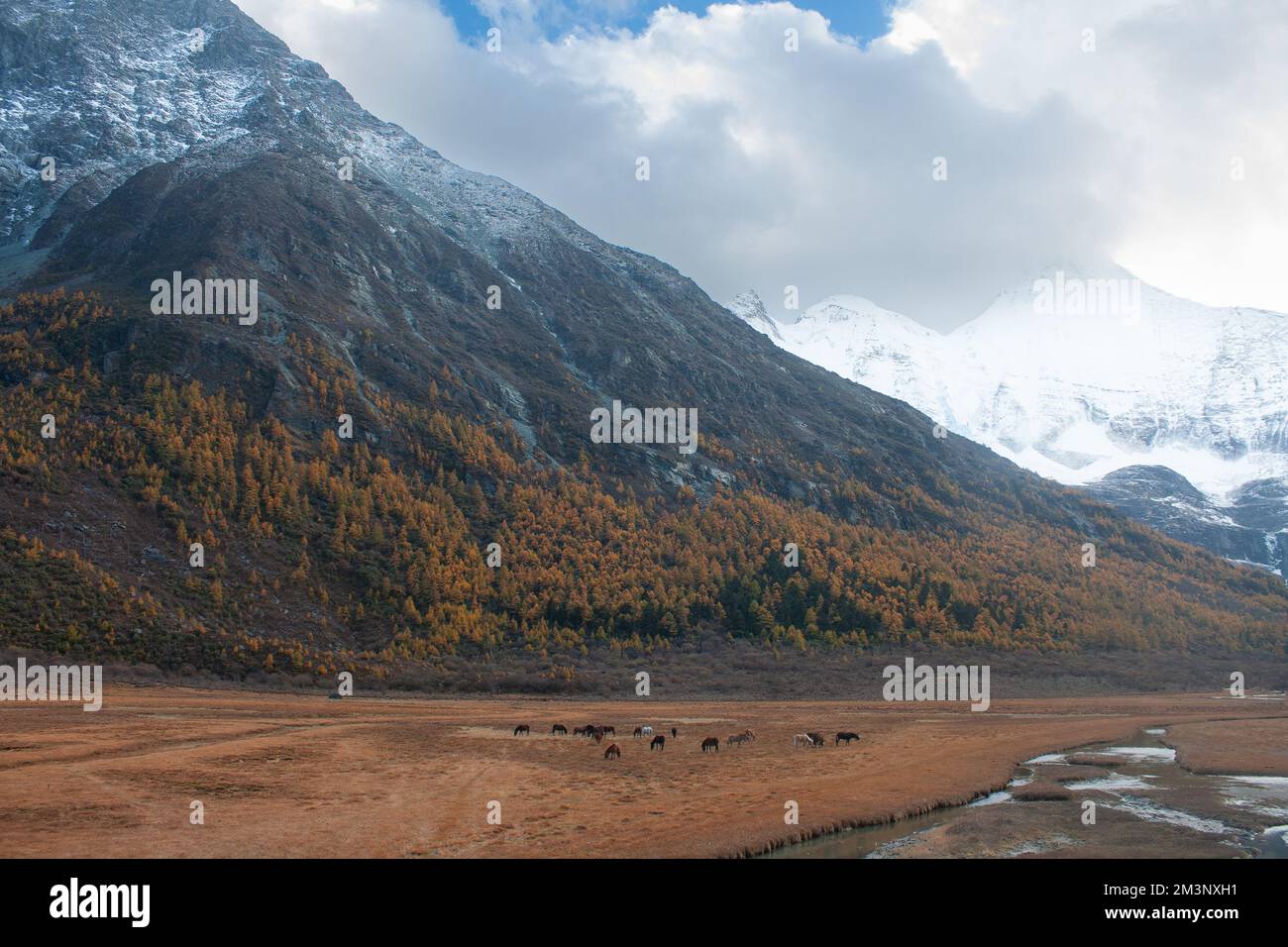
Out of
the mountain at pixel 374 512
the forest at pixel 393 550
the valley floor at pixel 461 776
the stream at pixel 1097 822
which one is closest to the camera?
the valley floor at pixel 461 776

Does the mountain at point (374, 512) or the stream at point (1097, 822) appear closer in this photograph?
the stream at point (1097, 822)

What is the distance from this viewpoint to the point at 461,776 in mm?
40844

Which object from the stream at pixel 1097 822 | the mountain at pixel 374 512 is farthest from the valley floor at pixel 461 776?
the mountain at pixel 374 512

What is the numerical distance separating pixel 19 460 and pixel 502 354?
106 m

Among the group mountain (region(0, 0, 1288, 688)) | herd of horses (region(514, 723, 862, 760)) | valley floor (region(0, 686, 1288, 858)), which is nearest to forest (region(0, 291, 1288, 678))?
mountain (region(0, 0, 1288, 688))

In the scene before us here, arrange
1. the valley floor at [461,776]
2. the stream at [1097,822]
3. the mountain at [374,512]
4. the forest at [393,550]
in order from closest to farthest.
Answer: the valley floor at [461,776] → the stream at [1097,822] → the forest at [393,550] → the mountain at [374,512]

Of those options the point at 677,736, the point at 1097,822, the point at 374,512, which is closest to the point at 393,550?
the point at 374,512

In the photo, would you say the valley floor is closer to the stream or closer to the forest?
the stream

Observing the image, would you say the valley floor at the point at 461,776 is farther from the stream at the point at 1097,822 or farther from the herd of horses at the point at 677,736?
the stream at the point at 1097,822

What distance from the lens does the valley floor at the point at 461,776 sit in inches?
1119

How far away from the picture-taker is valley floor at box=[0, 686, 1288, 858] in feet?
93.2

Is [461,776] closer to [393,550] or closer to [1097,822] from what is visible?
[1097,822]

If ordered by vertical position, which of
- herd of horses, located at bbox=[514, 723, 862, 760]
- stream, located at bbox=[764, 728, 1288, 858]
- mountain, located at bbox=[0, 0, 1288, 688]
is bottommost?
herd of horses, located at bbox=[514, 723, 862, 760]

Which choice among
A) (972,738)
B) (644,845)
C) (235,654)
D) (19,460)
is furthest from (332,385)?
(644,845)
